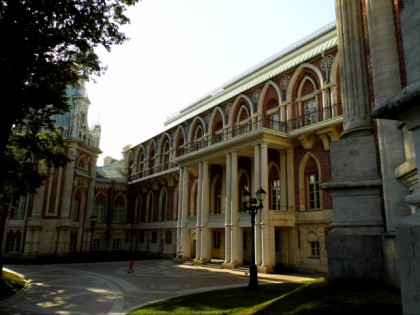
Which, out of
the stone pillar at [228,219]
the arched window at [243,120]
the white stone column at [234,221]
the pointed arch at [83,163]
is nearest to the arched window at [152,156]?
the pointed arch at [83,163]

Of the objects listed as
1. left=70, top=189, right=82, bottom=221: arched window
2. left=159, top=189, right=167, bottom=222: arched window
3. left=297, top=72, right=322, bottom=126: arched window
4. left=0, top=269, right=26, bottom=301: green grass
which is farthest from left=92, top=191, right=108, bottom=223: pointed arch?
left=297, top=72, right=322, bottom=126: arched window

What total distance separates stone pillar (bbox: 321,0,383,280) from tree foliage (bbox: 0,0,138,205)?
8.55m

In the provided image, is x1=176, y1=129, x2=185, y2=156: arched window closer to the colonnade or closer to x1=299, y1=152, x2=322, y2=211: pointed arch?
the colonnade

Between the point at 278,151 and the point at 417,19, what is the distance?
19.8 m

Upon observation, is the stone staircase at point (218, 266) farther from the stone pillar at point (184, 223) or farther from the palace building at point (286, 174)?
the stone pillar at point (184, 223)

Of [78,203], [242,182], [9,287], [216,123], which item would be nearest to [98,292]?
[9,287]

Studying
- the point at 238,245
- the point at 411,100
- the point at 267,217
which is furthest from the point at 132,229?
the point at 411,100

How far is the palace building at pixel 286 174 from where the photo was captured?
18.6 ft

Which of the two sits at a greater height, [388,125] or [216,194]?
[216,194]

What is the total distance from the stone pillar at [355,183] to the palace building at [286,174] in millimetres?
22

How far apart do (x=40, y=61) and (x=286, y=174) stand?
16.0 m

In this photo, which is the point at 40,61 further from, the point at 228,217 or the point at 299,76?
the point at 299,76

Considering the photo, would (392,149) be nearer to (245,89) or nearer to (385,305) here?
(385,305)

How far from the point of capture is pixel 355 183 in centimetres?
631
